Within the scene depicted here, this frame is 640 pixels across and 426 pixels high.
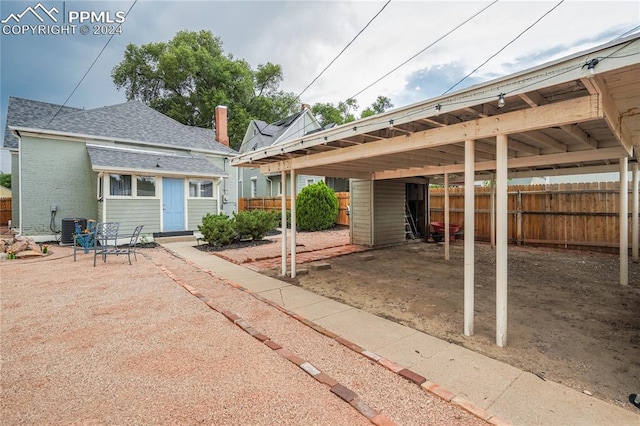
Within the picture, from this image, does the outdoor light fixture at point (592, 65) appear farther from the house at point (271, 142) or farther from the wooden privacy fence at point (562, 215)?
the house at point (271, 142)

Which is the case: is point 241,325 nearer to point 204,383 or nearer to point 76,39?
point 204,383

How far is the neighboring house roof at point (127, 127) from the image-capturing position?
11.6 meters

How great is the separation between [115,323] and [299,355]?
263cm

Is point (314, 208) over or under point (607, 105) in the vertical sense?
under

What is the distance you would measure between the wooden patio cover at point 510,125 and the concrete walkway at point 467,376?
0.62 metres

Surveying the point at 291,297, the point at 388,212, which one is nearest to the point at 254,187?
the point at 388,212

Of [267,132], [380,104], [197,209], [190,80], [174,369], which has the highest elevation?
[380,104]

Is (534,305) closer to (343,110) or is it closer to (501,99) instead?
(501,99)

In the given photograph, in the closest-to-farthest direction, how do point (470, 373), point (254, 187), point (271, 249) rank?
point (470, 373)
point (271, 249)
point (254, 187)

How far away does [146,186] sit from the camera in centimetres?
1155

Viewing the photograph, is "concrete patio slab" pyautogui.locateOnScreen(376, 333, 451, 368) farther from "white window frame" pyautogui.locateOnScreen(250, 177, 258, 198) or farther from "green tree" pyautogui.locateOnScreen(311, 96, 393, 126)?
"green tree" pyautogui.locateOnScreen(311, 96, 393, 126)

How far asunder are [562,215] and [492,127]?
342 inches

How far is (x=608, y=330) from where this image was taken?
3574 mm

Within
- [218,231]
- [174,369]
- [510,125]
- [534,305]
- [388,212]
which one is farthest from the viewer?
[388,212]
